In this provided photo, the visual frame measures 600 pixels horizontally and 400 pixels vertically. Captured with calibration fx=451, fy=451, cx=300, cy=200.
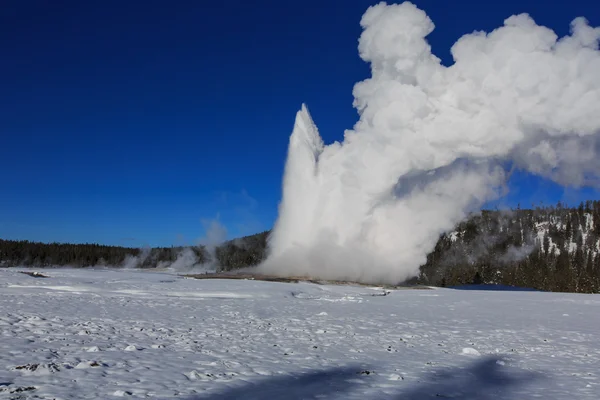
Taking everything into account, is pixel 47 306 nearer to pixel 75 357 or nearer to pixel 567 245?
pixel 75 357

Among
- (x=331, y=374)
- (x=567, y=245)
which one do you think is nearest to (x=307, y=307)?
(x=331, y=374)

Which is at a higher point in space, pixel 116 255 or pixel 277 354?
pixel 116 255

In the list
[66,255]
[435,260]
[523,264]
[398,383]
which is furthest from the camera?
[435,260]

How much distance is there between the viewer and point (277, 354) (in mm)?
14461

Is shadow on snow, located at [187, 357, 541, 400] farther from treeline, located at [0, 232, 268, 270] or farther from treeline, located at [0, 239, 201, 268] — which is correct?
treeline, located at [0, 239, 201, 268]

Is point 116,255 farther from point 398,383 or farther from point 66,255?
point 398,383

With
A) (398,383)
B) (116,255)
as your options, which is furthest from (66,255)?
(398,383)

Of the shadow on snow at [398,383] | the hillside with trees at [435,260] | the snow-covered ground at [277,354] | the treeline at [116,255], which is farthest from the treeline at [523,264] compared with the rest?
the shadow on snow at [398,383]

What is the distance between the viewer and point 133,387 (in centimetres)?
969

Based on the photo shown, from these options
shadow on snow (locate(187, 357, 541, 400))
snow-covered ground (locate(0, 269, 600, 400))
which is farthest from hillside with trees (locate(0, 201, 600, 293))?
shadow on snow (locate(187, 357, 541, 400))

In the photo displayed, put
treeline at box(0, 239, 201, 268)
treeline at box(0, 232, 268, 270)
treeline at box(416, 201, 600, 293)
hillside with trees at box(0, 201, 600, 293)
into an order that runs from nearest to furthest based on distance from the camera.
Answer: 1. treeline at box(416, 201, 600, 293)
2. hillside with trees at box(0, 201, 600, 293)
3. treeline at box(0, 232, 268, 270)
4. treeline at box(0, 239, 201, 268)

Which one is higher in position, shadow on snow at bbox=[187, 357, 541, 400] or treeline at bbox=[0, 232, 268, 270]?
treeline at bbox=[0, 232, 268, 270]

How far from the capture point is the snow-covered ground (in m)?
Answer: 10.2

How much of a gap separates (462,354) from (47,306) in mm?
20045
